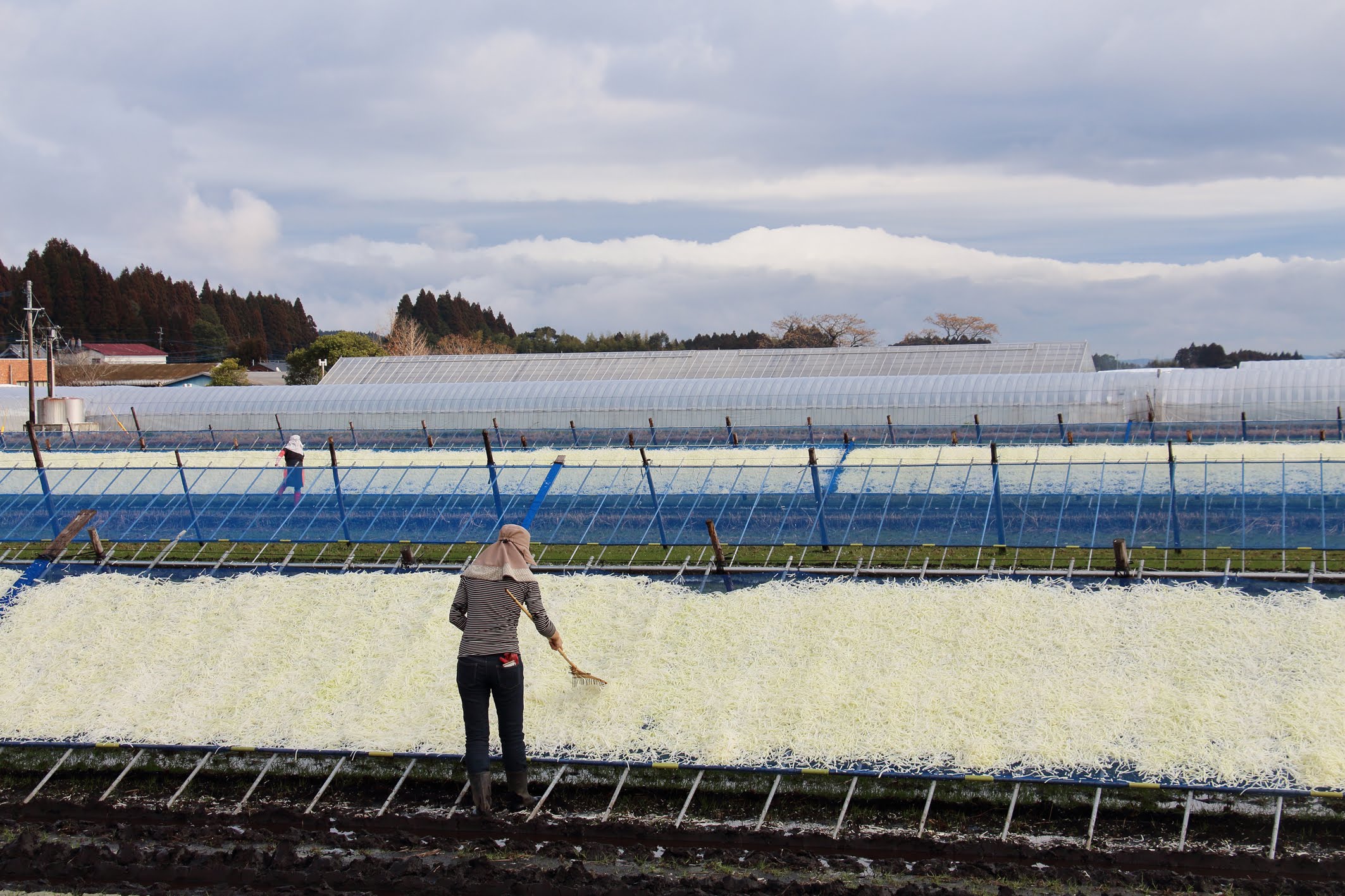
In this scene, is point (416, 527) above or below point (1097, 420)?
above

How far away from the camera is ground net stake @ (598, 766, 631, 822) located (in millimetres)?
8484

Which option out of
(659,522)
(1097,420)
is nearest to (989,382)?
(1097,420)

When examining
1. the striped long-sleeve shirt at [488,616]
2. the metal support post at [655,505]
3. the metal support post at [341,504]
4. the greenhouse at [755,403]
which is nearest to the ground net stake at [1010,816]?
the striped long-sleeve shirt at [488,616]

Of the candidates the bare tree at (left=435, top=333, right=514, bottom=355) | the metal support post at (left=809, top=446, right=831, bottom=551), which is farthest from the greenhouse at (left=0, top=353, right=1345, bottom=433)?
the bare tree at (left=435, top=333, right=514, bottom=355)

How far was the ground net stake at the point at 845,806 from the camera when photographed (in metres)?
8.05

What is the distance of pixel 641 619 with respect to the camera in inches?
437

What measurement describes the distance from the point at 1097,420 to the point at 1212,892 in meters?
29.7

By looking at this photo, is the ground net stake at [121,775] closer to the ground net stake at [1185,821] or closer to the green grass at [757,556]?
the green grass at [757,556]

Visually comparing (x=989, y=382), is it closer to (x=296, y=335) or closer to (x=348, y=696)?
(x=348, y=696)

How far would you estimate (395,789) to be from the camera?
9.04 meters

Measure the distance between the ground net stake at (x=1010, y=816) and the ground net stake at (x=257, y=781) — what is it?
5442 millimetres

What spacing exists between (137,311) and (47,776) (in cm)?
12817

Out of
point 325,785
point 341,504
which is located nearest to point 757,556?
point 341,504

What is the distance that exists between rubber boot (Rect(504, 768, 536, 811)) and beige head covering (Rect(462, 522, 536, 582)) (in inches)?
54.3
